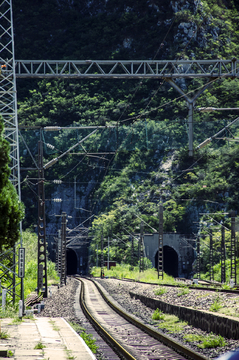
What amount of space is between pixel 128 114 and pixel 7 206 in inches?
3013

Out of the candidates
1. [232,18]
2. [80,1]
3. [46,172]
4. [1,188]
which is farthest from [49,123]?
[1,188]

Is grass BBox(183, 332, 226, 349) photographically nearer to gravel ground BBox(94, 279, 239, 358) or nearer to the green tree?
gravel ground BBox(94, 279, 239, 358)

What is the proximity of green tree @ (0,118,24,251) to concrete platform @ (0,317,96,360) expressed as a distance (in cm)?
232

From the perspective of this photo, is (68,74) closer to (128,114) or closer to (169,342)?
(169,342)

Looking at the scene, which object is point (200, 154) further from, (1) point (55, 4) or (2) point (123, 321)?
(1) point (55, 4)

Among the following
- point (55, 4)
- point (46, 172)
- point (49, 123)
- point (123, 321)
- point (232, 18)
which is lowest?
point (123, 321)

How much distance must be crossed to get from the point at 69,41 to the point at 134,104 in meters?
33.4

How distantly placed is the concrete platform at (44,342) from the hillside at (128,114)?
93.3 feet

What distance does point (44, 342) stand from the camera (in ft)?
32.2

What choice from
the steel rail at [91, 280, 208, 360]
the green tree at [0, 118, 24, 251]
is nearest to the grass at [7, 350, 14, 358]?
the green tree at [0, 118, 24, 251]

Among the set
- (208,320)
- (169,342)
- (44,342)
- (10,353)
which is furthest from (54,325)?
(10,353)

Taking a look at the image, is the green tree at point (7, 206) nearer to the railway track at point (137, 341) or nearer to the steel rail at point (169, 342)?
the railway track at point (137, 341)

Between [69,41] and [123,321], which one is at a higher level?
[69,41]

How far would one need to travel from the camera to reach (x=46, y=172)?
82312mm
